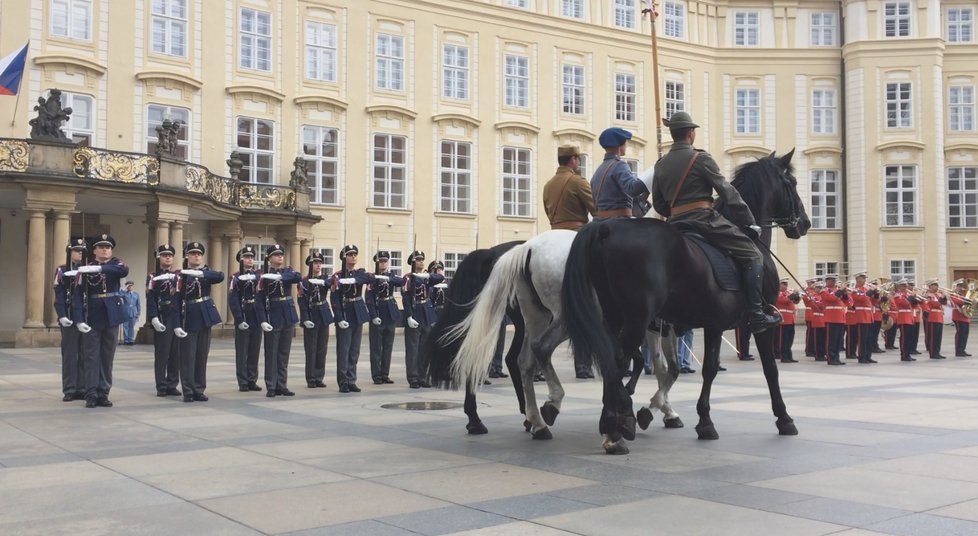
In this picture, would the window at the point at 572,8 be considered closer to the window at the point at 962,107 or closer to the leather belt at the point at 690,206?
the window at the point at 962,107

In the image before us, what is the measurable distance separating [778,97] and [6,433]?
39981 mm

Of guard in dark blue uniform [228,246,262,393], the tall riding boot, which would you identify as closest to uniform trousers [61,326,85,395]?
guard in dark blue uniform [228,246,262,393]

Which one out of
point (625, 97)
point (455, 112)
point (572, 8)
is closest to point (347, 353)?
point (455, 112)

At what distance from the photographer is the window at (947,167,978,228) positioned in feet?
141

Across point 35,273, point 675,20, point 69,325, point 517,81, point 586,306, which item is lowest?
Answer: point 69,325

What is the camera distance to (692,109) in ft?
140

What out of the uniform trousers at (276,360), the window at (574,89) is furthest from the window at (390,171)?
the uniform trousers at (276,360)

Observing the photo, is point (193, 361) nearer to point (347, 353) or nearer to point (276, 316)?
point (276, 316)

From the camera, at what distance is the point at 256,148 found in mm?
32156

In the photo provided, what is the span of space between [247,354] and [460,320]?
5648 millimetres

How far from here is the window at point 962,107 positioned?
43.3 meters

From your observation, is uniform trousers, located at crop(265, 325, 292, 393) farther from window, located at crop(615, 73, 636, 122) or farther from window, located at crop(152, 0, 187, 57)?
window, located at crop(615, 73, 636, 122)

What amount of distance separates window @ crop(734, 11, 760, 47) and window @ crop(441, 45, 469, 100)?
1450 cm

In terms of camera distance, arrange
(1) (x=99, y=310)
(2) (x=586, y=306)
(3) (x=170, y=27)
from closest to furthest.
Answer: (2) (x=586, y=306) → (1) (x=99, y=310) → (3) (x=170, y=27)
